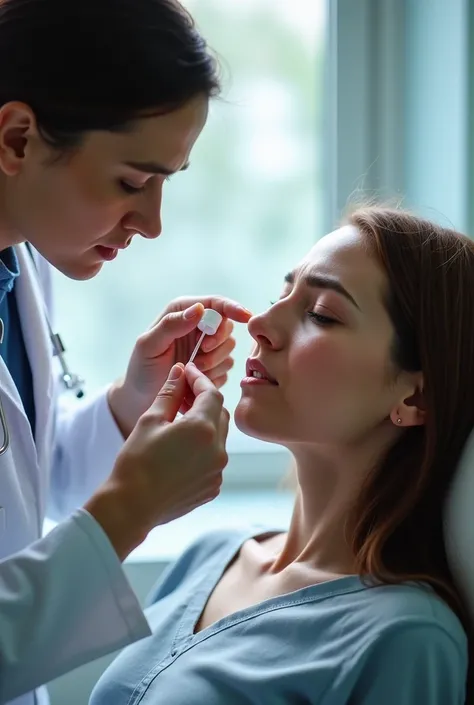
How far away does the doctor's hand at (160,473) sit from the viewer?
0.93m

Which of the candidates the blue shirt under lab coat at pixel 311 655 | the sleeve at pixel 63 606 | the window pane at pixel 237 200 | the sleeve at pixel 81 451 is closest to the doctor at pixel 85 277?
the sleeve at pixel 63 606

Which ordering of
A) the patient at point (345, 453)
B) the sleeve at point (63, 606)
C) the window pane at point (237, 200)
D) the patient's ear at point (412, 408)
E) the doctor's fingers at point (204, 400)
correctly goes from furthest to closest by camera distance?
the window pane at point (237, 200) < the patient's ear at point (412, 408) < the patient at point (345, 453) < the doctor's fingers at point (204, 400) < the sleeve at point (63, 606)

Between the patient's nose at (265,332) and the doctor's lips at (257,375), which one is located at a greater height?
the patient's nose at (265,332)

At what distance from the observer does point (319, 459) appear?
132cm

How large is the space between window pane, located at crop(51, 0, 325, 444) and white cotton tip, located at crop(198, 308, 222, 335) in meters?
0.70

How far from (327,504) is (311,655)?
261 millimetres

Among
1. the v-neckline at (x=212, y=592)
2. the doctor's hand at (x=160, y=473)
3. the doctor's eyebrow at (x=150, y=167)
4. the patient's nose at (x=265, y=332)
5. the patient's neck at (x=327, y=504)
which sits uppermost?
the doctor's eyebrow at (x=150, y=167)

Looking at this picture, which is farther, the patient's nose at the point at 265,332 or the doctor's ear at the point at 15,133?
the patient's nose at the point at 265,332

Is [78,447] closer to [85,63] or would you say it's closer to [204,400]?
[204,400]

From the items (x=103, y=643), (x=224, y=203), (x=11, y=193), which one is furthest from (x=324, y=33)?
(x=103, y=643)

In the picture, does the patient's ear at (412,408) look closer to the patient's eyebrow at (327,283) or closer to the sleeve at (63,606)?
the patient's eyebrow at (327,283)

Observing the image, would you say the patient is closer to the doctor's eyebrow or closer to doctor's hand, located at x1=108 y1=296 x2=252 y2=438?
doctor's hand, located at x1=108 y1=296 x2=252 y2=438

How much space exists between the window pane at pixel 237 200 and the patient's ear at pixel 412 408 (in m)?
0.85

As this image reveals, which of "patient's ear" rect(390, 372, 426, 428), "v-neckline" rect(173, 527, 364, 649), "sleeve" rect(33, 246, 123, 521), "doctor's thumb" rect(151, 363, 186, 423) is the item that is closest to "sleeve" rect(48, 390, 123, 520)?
"sleeve" rect(33, 246, 123, 521)
